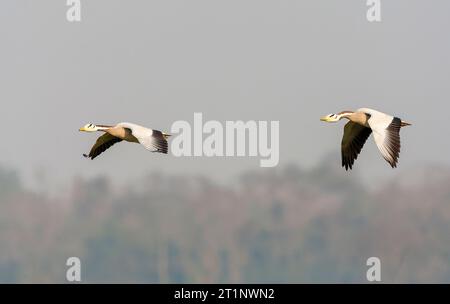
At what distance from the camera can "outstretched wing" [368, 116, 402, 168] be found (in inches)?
1159

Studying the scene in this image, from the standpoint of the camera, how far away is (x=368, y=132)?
34.4m

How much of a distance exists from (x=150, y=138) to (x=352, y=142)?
671cm

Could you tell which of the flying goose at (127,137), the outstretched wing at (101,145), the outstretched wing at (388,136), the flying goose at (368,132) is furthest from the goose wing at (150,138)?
the outstretched wing at (388,136)

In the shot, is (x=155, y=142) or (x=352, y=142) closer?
(x=155, y=142)

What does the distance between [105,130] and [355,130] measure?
8024mm

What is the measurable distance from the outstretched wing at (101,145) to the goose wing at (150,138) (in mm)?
3070

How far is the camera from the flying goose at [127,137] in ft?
104

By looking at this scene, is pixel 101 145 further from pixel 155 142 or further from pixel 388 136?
pixel 388 136

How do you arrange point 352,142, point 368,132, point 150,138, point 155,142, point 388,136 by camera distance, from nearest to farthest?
point 388,136
point 155,142
point 150,138
point 368,132
point 352,142

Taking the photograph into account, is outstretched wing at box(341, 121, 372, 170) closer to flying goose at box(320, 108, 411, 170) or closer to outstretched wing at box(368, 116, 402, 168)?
flying goose at box(320, 108, 411, 170)

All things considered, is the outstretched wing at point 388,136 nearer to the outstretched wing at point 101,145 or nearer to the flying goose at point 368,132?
the flying goose at point 368,132

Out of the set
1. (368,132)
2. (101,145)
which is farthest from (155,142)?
(368,132)

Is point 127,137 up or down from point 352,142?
up
